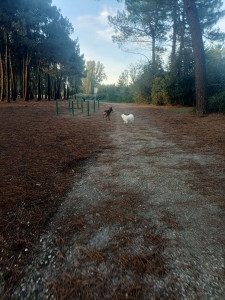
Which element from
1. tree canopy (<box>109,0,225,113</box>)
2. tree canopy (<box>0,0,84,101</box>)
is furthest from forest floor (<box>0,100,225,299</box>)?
tree canopy (<box>0,0,84,101</box>)

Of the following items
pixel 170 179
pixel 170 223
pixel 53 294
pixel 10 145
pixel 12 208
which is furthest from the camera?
pixel 10 145

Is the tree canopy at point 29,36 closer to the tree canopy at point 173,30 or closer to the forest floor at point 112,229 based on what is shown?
the tree canopy at point 173,30

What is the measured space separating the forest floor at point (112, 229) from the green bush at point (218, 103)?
6.48 m

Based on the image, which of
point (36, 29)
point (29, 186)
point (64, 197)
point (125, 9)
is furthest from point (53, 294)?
point (36, 29)

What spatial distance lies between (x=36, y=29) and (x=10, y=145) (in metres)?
19.7

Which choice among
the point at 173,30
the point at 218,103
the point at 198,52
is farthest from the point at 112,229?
the point at 173,30

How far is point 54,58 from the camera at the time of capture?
1984cm

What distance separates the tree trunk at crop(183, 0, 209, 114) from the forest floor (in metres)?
6.54

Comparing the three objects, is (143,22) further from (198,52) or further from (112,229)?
(112,229)

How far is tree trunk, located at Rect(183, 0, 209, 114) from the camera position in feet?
25.8

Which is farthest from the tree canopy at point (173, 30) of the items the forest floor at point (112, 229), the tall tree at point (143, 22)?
the forest floor at point (112, 229)

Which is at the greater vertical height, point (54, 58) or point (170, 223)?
point (54, 58)

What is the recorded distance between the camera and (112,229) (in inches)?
57.2

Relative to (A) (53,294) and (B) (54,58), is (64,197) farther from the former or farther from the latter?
(B) (54,58)
